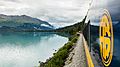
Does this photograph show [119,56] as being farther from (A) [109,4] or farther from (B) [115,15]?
(A) [109,4]

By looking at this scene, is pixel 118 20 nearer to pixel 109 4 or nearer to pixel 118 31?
pixel 118 31

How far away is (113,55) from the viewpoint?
325 centimetres

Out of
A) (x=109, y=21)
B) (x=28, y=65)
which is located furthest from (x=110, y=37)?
(x=28, y=65)

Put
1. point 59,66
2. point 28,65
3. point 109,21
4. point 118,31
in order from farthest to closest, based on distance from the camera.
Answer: point 28,65, point 59,66, point 109,21, point 118,31

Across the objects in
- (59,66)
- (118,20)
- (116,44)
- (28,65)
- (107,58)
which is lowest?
(28,65)

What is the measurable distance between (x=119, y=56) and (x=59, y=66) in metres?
16.3

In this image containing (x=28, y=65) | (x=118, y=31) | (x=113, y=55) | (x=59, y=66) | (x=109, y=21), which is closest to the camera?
(x=118, y=31)

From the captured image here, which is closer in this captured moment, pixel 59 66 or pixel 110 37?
pixel 110 37

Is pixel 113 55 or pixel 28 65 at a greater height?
pixel 113 55

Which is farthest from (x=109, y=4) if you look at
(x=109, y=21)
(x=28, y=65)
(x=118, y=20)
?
(x=28, y=65)

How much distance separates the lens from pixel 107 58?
3639 millimetres

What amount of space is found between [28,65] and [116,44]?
39101 mm

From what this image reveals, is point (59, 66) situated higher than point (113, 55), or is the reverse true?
point (113, 55)

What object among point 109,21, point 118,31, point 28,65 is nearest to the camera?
point 118,31
